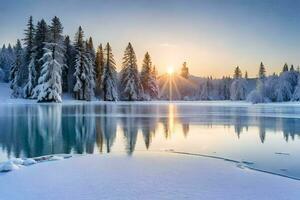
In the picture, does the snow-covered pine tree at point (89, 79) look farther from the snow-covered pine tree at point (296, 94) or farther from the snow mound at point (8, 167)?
the snow mound at point (8, 167)

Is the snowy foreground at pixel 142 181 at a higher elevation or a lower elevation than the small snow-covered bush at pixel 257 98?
lower

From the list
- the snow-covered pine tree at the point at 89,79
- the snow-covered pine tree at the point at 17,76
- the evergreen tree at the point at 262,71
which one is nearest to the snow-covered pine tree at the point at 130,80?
the snow-covered pine tree at the point at 89,79

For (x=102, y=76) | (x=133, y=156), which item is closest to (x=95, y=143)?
(x=133, y=156)

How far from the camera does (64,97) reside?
201ft

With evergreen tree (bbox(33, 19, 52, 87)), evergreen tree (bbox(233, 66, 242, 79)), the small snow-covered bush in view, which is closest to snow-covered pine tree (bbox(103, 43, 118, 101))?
evergreen tree (bbox(33, 19, 52, 87))

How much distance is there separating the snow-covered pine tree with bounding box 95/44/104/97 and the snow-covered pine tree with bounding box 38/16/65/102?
41.8 ft

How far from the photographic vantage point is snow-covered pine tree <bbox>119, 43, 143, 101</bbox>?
71.2m

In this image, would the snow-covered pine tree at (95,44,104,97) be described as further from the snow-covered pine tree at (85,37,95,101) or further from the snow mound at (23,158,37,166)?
the snow mound at (23,158,37,166)

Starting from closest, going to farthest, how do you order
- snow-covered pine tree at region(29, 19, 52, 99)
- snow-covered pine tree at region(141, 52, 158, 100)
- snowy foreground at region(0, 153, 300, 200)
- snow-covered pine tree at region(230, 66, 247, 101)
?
snowy foreground at region(0, 153, 300, 200)
snow-covered pine tree at region(29, 19, 52, 99)
snow-covered pine tree at region(141, 52, 158, 100)
snow-covered pine tree at region(230, 66, 247, 101)

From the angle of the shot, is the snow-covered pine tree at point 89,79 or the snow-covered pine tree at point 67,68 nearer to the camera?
the snow-covered pine tree at point 89,79

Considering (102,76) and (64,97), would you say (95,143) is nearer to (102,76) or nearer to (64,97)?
(64,97)

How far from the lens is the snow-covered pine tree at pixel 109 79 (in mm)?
68000

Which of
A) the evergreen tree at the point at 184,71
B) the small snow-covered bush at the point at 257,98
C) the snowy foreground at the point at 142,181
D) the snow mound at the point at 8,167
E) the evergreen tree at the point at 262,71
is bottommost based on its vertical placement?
the snowy foreground at the point at 142,181

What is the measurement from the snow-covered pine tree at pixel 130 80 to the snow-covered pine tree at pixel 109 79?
119 inches
